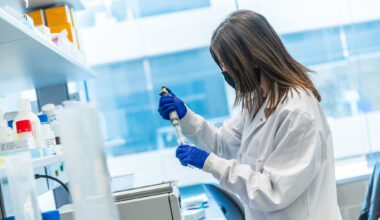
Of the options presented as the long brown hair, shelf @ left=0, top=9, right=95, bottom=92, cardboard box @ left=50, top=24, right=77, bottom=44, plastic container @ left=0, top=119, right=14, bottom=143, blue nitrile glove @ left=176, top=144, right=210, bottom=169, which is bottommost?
blue nitrile glove @ left=176, top=144, right=210, bottom=169

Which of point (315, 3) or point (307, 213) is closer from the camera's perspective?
point (307, 213)

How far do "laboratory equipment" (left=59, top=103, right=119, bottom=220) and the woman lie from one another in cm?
79

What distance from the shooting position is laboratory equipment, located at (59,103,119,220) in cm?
51

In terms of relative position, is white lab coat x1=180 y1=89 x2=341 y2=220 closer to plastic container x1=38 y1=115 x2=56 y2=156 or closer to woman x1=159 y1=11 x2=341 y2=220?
woman x1=159 y1=11 x2=341 y2=220

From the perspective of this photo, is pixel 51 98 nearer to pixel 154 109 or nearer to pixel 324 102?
pixel 154 109

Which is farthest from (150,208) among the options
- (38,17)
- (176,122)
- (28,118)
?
(38,17)

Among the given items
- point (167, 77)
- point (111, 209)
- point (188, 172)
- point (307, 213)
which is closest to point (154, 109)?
point (167, 77)

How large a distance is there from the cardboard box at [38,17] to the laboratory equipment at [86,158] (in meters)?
1.54

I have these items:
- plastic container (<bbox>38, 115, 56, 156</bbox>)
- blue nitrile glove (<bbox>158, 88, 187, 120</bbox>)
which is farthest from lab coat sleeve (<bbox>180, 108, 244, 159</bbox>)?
plastic container (<bbox>38, 115, 56, 156</bbox>)

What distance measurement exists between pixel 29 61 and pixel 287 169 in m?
0.92

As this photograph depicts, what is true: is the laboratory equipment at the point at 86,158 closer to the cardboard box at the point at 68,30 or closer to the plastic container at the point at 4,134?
the plastic container at the point at 4,134

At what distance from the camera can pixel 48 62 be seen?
1.45m

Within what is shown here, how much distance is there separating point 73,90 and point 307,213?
161 centimetres

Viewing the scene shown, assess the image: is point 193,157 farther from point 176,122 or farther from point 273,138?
point 273,138
